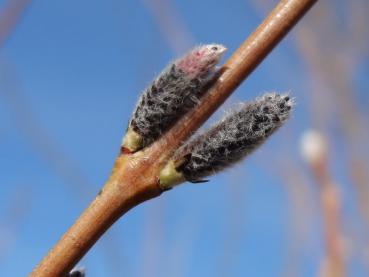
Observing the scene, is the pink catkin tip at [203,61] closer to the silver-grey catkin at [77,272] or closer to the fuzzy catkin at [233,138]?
the fuzzy catkin at [233,138]

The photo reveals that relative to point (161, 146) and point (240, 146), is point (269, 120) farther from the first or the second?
point (161, 146)

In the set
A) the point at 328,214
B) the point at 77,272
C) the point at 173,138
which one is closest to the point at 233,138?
the point at 173,138

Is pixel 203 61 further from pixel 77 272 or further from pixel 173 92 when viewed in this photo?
pixel 77 272

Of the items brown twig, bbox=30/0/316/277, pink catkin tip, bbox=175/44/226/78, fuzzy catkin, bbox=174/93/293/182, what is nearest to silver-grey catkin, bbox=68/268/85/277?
brown twig, bbox=30/0/316/277

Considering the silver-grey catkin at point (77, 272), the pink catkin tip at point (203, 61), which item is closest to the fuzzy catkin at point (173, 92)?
the pink catkin tip at point (203, 61)

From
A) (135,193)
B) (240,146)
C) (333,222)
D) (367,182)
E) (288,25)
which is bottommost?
(135,193)

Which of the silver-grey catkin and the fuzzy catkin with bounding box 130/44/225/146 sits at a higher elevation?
the fuzzy catkin with bounding box 130/44/225/146

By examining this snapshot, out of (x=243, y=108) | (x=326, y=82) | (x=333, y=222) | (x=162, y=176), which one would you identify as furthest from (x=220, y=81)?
(x=326, y=82)

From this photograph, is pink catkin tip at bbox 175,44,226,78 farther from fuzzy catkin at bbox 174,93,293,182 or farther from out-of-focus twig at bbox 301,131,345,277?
out-of-focus twig at bbox 301,131,345,277
